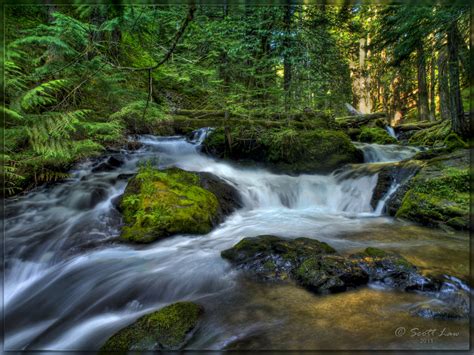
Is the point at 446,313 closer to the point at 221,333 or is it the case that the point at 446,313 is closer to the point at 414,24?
the point at 221,333

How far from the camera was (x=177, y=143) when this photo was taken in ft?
37.9

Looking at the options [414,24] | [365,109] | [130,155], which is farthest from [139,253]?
[365,109]

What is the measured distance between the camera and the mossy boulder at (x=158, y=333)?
2635mm

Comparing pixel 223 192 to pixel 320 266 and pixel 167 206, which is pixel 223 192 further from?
pixel 320 266

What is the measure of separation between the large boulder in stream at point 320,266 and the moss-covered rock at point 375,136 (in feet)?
37.3

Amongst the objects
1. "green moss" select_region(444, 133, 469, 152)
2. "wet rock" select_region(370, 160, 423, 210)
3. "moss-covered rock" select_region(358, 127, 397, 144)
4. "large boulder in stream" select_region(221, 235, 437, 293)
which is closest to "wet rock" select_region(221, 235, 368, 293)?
"large boulder in stream" select_region(221, 235, 437, 293)

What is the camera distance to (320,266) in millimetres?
3770

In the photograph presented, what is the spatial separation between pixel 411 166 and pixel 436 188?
4.78ft

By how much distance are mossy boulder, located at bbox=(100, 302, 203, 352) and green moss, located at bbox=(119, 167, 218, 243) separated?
9.30ft

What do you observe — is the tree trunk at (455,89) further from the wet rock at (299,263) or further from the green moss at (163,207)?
the green moss at (163,207)

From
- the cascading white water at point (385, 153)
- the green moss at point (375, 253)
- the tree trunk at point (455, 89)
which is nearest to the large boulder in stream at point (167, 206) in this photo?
the green moss at point (375, 253)

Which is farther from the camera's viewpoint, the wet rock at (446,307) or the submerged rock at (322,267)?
the submerged rock at (322,267)

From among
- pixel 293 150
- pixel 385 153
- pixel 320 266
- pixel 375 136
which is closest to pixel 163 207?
pixel 320 266

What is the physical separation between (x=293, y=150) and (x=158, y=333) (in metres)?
8.75
